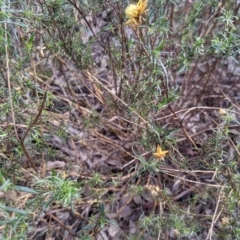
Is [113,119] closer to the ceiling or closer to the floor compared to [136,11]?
closer to the floor

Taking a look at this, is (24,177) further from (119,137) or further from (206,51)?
(206,51)

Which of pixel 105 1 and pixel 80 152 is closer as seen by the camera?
pixel 105 1

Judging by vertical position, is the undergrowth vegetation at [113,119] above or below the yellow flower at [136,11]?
below

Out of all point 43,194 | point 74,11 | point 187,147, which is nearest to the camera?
point 43,194

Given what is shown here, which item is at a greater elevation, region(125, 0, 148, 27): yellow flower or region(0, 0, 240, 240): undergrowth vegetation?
region(125, 0, 148, 27): yellow flower

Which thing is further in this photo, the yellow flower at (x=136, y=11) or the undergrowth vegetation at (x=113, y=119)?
the undergrowth vegetation at (x=113, y=119)

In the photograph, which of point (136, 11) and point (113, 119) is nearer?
point (136, 11)

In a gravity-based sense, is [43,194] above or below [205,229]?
above

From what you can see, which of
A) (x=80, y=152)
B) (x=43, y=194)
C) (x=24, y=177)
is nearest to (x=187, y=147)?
(x=80, y=152)

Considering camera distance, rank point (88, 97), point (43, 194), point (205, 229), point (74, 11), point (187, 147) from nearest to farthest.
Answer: point (43, 194), point (74, 11), point (205, 229), point (187, 147), point (88, 97)

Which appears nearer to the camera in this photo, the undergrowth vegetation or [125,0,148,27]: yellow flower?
[125,0,148,27]: yellow flower

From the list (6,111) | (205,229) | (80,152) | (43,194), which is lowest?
(205,229)
